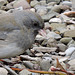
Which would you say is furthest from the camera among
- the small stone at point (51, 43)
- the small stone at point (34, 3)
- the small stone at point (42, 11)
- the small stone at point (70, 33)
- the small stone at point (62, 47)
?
the small stone at point (34, 3)

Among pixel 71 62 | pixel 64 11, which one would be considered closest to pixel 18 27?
pixel 71 62

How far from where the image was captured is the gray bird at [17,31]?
9.78 ft

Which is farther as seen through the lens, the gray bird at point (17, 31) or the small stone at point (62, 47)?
the small stone at point (62, 47)

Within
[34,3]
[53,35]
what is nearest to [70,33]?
[53,35]

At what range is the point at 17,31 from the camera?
3.15 meters

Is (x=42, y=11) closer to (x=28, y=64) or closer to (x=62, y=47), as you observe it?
(x=62, y=47)

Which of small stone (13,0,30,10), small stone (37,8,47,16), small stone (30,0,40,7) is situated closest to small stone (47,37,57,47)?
small stone (37,8,47,16)

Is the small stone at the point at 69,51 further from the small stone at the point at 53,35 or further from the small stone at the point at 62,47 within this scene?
the small stone at the point at 53,35

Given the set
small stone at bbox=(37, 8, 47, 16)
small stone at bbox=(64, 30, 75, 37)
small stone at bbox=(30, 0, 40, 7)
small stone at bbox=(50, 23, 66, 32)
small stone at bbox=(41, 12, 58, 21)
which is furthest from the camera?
small stone at bbox=(30, 0, 40, 7)

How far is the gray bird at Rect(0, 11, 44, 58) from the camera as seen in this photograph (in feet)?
9.78

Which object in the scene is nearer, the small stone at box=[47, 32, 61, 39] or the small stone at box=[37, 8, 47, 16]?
the small stone at box=[47, 32, 61, 39]

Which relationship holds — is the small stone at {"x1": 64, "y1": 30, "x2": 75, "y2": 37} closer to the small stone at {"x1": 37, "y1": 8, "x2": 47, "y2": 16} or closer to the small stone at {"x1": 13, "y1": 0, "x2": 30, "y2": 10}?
the small stone at {"x1": 37, "y1": 8, "x2": 47, "y2": 16}

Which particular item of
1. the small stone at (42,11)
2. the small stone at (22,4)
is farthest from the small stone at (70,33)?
the small stone at (22,4)

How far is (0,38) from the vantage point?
3.13 meters
